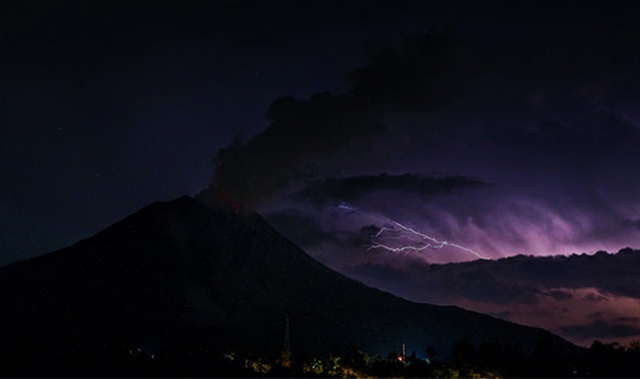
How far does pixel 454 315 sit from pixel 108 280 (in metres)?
87.2

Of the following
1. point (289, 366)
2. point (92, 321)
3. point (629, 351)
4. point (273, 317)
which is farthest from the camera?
point (273, 317)

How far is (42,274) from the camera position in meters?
200

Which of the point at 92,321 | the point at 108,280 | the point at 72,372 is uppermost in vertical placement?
→ the point at 108,280

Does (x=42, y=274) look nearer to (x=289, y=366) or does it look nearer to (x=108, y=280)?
(x=108, y=280)

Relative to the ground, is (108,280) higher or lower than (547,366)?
higher

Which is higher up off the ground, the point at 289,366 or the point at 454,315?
the point at 454,315

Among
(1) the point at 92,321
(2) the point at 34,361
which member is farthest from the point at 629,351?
(1) the point at 92,321

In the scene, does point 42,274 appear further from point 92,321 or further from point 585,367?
point 585,367

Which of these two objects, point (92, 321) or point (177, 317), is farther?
point (177, 317)

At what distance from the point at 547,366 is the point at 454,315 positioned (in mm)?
136810

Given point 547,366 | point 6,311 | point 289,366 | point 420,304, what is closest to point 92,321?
point 6,311

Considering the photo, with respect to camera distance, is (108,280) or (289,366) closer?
(289,366)

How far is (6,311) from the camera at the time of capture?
169 meters

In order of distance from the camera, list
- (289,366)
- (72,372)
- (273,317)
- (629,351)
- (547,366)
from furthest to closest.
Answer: (273,317)
(289,366)
(629,351)
(547,366)
(72,372)
